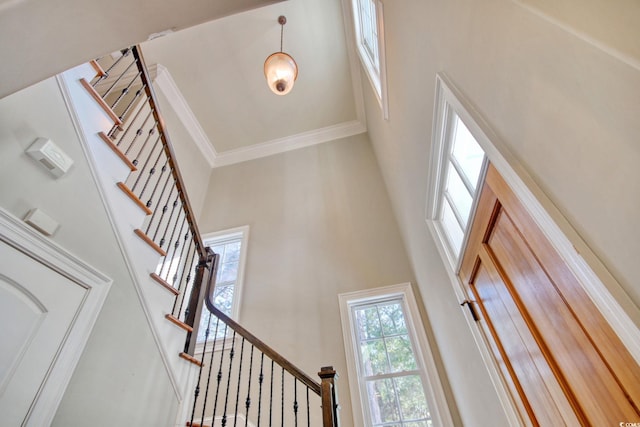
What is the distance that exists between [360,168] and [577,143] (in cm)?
422

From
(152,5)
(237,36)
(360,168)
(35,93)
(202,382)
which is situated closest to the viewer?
(152,5)

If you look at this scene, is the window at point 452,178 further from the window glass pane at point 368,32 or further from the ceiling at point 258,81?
the ceiling at point 258,81

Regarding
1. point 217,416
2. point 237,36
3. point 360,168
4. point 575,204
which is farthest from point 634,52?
point 237,36

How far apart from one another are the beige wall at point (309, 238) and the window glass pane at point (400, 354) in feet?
1.67

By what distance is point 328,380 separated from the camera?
181cm

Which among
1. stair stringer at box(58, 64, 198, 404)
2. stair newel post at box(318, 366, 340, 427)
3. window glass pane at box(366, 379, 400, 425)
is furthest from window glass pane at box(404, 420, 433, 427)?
stair stringer at box(58, 64, 198, 404)

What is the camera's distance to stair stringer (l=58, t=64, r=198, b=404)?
1.57 meters

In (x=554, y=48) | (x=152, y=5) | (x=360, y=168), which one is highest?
(x=360, y=168)

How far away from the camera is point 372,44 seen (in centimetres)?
351

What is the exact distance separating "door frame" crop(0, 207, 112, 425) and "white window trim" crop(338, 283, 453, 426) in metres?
2.36

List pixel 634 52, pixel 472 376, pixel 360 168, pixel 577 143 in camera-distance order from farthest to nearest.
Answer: pixel 360 168 → pixel 472 376 → pixel 577 143 → pixel 634 52

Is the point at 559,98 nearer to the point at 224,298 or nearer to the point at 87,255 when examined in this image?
the point at 87,255

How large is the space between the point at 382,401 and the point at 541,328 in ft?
7.54

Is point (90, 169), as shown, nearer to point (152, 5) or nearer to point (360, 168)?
point (152, 5)
